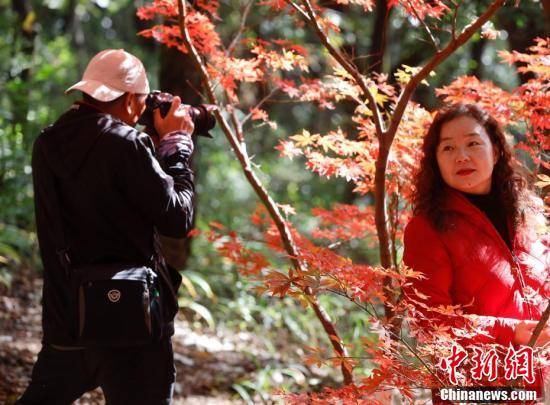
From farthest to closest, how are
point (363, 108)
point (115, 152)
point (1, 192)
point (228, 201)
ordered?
point (228, 201), point (1, 192), point (363, 108), point (115, 152)

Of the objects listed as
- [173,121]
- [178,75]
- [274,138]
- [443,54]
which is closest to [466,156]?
[443,54]

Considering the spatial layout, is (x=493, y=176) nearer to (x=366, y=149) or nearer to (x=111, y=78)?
(x=366, y=149)

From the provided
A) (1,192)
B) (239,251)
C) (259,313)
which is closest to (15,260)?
(1,192)

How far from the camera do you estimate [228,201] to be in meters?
11.1

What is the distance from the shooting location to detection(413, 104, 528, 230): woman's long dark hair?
254 centimetres

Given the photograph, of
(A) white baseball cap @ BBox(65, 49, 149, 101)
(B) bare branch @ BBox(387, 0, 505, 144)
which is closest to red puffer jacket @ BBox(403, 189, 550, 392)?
(B) bare branch @ BBox(387, 0, 505, 144)

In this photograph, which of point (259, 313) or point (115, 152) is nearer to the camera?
point (115, 152)

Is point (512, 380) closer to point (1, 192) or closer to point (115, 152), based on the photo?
point (115, 152)

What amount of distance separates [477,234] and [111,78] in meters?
1.38

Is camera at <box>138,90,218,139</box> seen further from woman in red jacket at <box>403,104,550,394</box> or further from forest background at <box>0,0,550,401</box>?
woman in red jacket at <box>403,104,550,394</box>

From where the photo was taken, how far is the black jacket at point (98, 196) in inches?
78.7

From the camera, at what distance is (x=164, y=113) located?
7.66 ft

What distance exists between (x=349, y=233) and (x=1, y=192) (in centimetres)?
392

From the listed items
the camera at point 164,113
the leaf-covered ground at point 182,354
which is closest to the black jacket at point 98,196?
the camera at point 164,113
